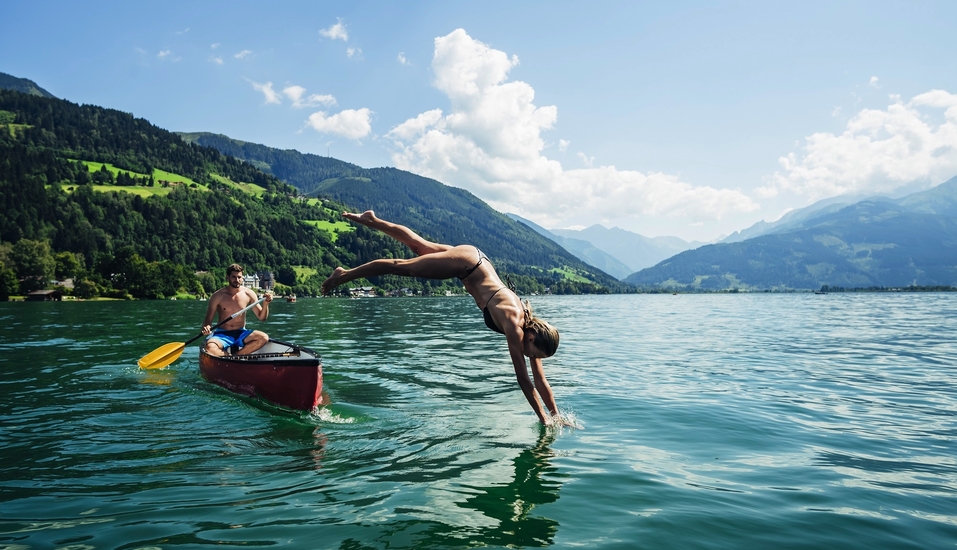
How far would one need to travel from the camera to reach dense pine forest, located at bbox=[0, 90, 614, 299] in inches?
3954

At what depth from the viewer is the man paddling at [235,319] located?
48.1 feet

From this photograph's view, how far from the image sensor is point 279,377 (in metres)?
11.0

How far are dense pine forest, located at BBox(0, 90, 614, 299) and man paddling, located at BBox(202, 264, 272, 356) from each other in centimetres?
9721

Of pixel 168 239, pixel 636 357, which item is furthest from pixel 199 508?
pixel 168 239

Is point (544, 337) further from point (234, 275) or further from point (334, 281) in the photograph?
point (234, 275)

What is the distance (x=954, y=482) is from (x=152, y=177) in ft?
673

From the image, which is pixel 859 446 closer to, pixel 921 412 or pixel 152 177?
pixel 921 412

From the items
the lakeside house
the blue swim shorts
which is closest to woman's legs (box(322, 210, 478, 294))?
the blue swim shorts

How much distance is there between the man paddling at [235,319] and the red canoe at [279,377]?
1.61 meters

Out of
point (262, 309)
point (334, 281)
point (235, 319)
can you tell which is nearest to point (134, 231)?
point (235, 319)

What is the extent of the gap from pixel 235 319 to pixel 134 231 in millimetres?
142513

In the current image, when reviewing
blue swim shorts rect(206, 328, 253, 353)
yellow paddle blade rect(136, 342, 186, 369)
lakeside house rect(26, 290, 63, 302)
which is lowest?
lakeside house rect(26, 290, 63, 302)

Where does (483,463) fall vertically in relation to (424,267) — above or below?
below

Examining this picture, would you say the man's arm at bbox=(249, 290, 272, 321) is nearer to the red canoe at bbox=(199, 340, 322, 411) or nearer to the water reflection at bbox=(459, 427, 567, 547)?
the red canoe at bbox=(199, 340, 322, 411)
